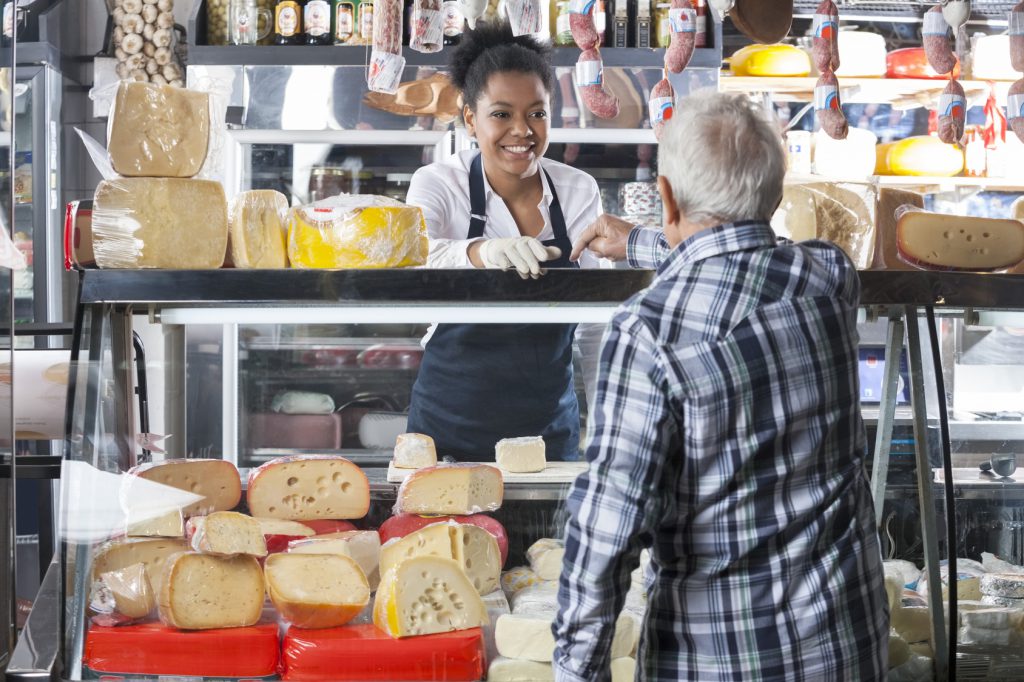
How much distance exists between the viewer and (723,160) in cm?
118

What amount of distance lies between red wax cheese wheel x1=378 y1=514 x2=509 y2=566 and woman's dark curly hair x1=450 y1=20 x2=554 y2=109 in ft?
4.02

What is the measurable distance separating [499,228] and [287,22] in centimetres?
186

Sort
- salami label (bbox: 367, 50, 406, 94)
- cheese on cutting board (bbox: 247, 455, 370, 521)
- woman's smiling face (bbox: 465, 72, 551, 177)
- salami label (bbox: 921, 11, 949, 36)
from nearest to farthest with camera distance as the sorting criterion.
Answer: cheese on cutting board (bbox: 247, 455, 370, 521), salami label (bbox: 367, 50, 406, 94), salami label (bbox: 921, 11, 949, 36), woman's smiling face (bbox: 465, 72, 551, 177)

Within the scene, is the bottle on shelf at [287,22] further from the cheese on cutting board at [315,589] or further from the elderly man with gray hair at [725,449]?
the elderly man with gray hair at [725,449]

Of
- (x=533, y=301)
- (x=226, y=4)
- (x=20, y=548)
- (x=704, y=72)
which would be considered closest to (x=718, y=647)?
(x=533, y=301)

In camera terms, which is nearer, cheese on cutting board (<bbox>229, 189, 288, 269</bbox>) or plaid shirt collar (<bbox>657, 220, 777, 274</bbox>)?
plaid shirt collar (<bbox>657, 220, 777, 274</bbox>)

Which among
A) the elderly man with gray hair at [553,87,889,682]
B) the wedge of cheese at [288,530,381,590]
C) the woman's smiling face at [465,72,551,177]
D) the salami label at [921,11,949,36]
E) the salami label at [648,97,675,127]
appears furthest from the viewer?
the woman's smiling face at [465,72,551,177]

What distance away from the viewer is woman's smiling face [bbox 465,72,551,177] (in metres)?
2.49

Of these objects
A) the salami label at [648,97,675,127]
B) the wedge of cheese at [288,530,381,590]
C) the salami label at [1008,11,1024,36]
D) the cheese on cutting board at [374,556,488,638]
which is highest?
the salami label at [1008,11,1024,36]

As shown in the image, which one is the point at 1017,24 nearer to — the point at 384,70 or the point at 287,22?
the point at 384,70

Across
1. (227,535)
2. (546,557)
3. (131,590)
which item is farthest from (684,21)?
(131,590)

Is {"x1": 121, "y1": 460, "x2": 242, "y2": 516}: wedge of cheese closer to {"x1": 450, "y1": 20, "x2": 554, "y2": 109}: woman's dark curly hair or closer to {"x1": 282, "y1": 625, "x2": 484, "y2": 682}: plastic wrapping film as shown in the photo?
{"x1": 282, "y1": 625, "x2": 484, "y2": 682}: plastic wrapping film

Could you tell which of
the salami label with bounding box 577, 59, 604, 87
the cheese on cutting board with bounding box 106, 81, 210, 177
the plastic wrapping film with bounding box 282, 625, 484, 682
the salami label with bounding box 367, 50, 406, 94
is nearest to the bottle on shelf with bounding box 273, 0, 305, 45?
the salami label with bounding box 367, 50, 406, 94

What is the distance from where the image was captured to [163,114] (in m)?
1.54
